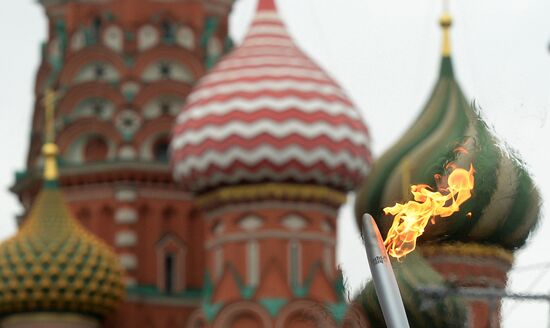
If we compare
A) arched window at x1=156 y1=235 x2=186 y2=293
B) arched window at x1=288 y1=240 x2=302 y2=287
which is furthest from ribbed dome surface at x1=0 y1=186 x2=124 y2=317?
arched window at x1=288 y1=240 x2=302 y2=287

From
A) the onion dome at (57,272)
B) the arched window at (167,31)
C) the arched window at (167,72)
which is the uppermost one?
the arched window at (167,31)

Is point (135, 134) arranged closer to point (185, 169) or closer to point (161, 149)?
point (161, 149)

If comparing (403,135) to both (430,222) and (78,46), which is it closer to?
(78,46)

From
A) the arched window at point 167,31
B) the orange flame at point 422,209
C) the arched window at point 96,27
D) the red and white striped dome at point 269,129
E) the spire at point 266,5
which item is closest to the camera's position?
the orange flame at point 422,209

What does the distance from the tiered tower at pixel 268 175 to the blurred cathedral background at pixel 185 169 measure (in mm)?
22

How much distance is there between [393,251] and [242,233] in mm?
22732

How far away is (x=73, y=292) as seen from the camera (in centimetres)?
3575

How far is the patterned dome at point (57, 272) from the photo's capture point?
3559 cm

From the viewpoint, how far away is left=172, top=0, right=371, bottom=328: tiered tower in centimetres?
3478

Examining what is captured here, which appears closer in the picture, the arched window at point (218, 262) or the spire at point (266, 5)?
the arched window at point (218, 262)

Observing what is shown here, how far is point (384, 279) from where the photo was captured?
454 inches

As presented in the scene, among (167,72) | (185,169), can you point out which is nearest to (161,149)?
(167,72)

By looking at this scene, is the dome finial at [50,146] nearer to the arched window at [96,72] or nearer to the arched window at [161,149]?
the arched window at [96,72]

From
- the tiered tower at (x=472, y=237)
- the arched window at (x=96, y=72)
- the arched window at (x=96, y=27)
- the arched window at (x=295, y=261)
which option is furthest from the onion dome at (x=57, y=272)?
the tiered tower at (x=472, y=237)
